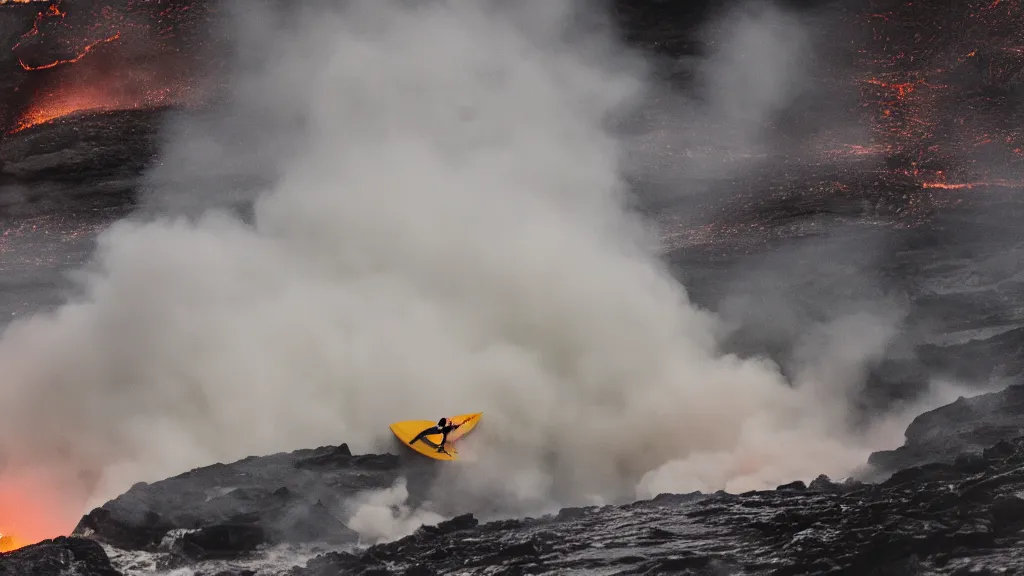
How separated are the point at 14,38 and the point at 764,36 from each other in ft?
71.5

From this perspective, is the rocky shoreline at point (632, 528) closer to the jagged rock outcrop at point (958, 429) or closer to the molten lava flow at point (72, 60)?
the jagged rock outcrop at point (958, 429)

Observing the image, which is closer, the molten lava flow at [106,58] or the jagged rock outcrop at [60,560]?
the jagged rock outcrop at [60,560]

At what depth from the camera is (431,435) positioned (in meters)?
17.6

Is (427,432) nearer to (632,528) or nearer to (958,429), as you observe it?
(632,528)

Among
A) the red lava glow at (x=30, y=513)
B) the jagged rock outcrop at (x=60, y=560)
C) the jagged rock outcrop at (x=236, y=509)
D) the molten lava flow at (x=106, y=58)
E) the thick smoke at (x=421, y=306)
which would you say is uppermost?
the molten lava flow at (x=106, y=58)

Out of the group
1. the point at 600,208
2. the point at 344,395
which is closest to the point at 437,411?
the point at 344,395

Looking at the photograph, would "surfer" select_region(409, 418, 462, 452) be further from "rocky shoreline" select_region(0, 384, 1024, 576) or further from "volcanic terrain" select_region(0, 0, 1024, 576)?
"rocky shoreline" select_region(0, 384, 1024, 576)

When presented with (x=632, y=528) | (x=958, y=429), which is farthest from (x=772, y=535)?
(x=958, y=429)

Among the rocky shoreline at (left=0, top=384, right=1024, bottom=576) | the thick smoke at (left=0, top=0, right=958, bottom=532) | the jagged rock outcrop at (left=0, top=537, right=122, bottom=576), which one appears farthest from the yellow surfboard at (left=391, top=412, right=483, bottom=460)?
the jagged rock outcrop at (left=0, top=537, right=122, bottom=576)

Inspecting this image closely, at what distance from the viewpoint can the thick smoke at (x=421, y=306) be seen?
1850 centimetres

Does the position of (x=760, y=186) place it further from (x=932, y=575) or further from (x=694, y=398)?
(x=932, y=575)

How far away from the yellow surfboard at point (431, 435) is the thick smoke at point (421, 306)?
564 millimetres

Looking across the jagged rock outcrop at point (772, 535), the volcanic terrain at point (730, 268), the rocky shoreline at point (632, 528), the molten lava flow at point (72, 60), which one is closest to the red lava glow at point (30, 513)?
the volcanic terrain at point (730, 268)

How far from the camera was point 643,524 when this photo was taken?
14680mm
